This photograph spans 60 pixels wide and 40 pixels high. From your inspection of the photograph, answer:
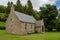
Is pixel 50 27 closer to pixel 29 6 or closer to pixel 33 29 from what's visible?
pixel 33 29

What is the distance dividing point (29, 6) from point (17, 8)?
844 centimetres

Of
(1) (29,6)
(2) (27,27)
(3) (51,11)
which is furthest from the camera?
(1) (29,6)

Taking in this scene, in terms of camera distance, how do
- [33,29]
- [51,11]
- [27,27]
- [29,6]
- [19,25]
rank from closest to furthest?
1. [19,25]
2. [27,27]
3. [33,29]
4. [51,11]
5. [29,6]

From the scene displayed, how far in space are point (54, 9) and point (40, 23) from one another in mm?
15942

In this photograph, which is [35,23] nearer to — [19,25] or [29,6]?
[19,25]

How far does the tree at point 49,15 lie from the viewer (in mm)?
69250

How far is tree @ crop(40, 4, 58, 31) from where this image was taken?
227 ft

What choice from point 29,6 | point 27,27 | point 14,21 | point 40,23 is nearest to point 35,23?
point 40,23

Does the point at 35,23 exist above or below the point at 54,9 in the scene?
below

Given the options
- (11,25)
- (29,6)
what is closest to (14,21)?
(11,25)

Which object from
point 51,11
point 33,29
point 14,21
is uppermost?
point 51,11

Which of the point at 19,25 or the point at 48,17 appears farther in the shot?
the point at 48,17

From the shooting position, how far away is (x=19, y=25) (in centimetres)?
4712

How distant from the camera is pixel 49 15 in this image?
226ft
